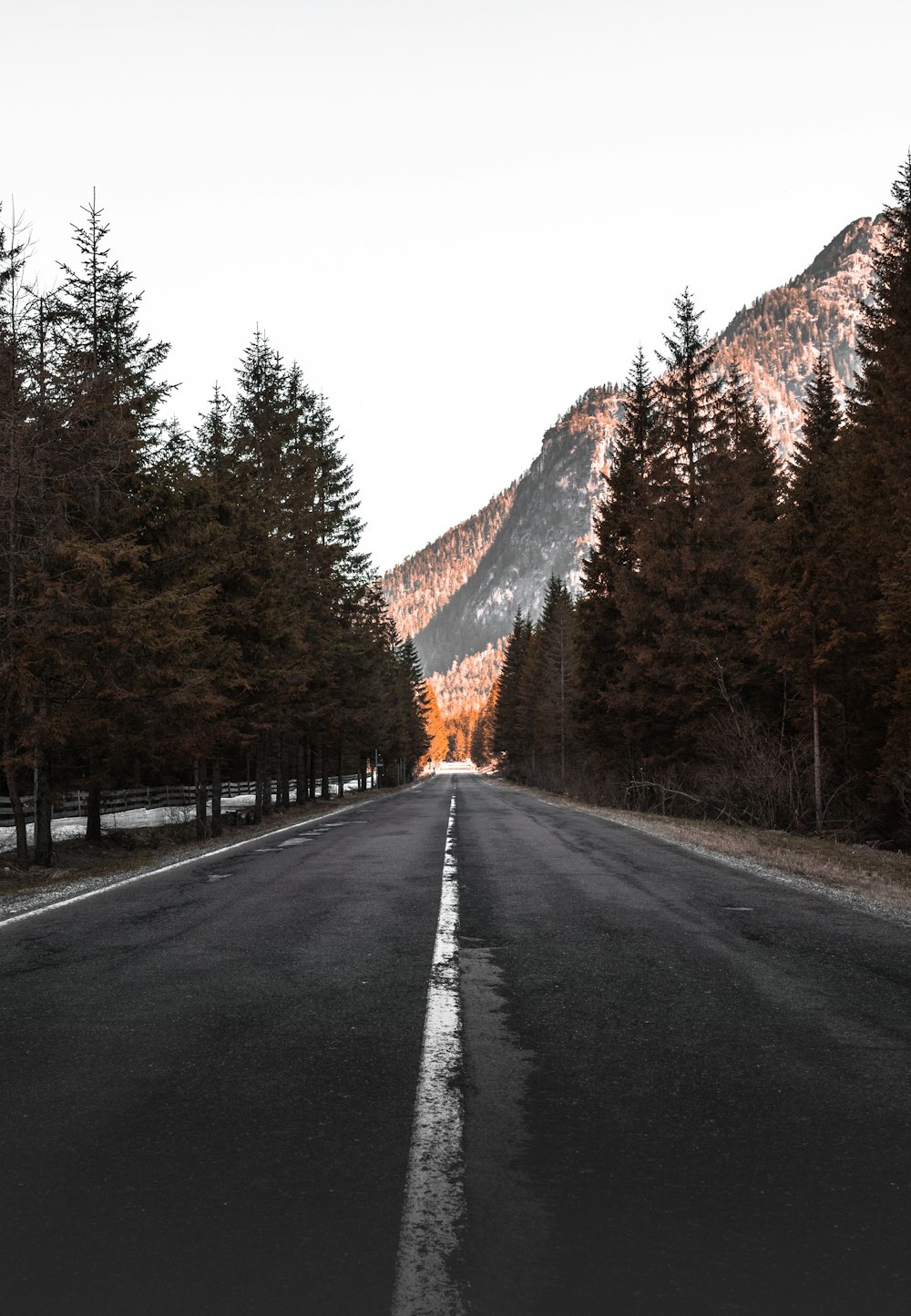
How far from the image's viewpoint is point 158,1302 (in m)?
2.17

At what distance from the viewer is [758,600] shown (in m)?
24.9

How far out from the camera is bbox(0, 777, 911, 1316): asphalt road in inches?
89.8

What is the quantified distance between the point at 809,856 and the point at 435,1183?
12599 millimetres

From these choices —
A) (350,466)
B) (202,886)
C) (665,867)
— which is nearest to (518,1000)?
(202,886)

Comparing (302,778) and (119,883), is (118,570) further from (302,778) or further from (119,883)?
(302,778)

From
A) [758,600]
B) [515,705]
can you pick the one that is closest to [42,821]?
[758,600]

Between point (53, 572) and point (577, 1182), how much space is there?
13.5m

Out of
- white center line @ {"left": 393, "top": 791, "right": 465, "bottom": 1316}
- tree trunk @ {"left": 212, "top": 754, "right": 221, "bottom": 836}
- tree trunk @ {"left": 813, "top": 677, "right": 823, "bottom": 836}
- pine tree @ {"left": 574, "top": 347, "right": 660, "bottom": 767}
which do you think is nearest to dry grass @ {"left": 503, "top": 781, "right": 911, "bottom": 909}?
tree trunk @ {"left": 813, "top": 677, "right": 823, "bottom": 836}

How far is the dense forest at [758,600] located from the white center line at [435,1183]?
15.2 metres

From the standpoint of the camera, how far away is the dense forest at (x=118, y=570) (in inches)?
531

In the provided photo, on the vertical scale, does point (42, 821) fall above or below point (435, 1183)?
below

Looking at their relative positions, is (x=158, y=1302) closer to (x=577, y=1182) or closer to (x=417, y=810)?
(x=577, y=1182)

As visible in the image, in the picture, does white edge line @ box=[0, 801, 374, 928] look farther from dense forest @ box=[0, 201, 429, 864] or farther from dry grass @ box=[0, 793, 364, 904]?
dense forest @ box=[0, 201, 429, 864]

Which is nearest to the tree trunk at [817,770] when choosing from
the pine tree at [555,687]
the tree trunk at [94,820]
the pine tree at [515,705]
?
the tree trunk at [94,820]
